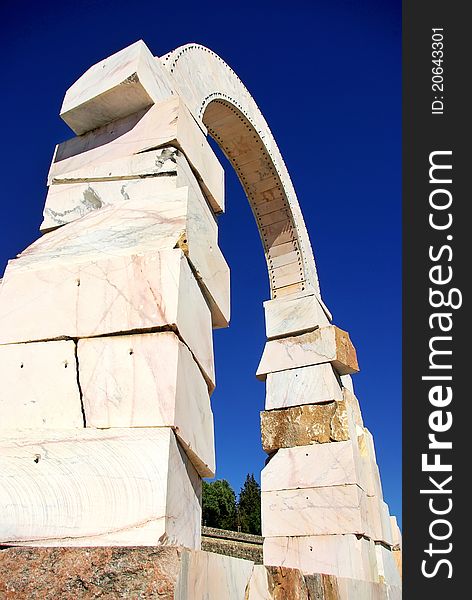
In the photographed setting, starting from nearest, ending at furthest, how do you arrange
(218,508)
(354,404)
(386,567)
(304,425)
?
(386,567)
(304,425)
(354,404)
(218,508)

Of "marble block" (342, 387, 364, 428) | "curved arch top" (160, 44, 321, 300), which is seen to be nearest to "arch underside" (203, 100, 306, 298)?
"curved arch top" (160, 44, 321, 300)

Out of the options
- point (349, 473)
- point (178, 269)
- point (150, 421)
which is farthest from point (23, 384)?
point (349, 473)

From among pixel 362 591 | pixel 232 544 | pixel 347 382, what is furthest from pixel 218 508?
pixel 362 591

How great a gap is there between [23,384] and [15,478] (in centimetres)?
45

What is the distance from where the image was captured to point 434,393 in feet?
9.32

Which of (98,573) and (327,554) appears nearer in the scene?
(98,573)

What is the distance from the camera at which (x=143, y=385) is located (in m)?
1.97

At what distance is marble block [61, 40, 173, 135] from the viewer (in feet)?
9.93

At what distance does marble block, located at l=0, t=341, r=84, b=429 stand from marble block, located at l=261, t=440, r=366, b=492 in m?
4.01

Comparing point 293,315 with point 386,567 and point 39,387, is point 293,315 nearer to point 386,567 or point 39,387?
point 386,567

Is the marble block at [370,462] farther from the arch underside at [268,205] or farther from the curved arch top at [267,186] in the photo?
the arch underside at [268,205]

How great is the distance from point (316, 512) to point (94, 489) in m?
4.12

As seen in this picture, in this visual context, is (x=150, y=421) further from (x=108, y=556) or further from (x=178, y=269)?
(x=178, y=269)

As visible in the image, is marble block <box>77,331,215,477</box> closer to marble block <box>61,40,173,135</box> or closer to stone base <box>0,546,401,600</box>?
stone base <box>0,546,401,600</box>
